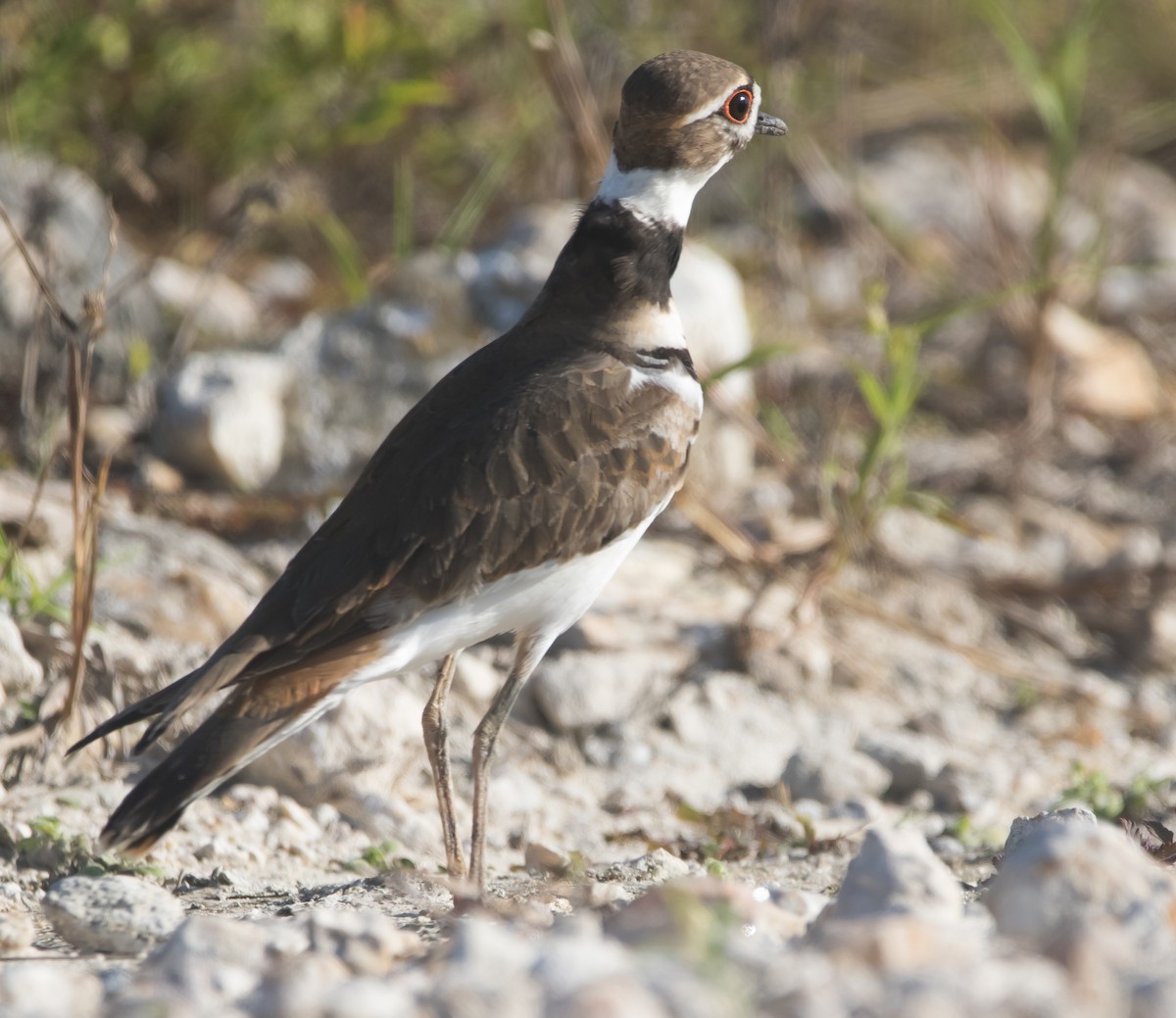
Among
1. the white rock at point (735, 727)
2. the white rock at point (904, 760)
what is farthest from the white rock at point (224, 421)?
the white rock at point (904, 760)

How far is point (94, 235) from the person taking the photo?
6.39m

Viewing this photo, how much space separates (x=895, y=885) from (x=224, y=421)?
3529 mm

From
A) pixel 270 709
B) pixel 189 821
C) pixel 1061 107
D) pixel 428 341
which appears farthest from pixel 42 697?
pixel 1061 107

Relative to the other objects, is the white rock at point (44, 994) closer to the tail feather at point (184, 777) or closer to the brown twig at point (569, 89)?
the tail feather at point (184, 777)

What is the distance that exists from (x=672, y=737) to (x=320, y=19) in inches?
145

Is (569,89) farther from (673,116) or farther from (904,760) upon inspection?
(904,760)

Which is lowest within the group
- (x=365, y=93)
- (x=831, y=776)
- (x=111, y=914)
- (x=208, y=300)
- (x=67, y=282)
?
(x=831, y=776)

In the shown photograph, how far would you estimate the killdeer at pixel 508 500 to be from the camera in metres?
3.22

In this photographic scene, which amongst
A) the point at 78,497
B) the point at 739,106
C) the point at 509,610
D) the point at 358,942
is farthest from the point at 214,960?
the point at 739,106

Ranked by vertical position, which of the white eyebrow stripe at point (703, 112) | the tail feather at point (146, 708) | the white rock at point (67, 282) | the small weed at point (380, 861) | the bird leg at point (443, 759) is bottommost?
the small weed at point (380, 861)

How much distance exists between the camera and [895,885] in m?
2.54

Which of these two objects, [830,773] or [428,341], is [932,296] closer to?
[428,341]

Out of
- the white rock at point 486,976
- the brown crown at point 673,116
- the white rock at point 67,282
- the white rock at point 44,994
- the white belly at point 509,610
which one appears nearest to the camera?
the white rock at point 486,976

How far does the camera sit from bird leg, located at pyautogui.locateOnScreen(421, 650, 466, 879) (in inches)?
144
